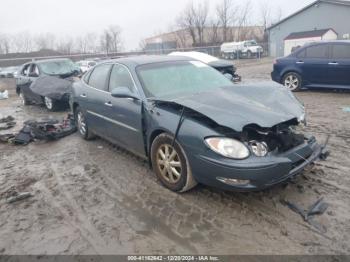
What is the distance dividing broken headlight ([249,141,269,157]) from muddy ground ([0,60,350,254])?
64 centimetres

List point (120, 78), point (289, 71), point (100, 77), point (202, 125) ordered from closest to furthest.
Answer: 1. point (202, 125)
2. point (120, 78)
3. point (100, 77)
4. point (289, 71)

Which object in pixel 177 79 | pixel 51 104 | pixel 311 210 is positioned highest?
pixel 177 79

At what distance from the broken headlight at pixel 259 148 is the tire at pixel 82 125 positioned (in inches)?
152

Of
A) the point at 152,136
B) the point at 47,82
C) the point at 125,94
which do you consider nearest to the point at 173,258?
the point at 152,136

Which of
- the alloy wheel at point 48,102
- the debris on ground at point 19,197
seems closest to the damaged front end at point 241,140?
the debris on ground at point 19,197

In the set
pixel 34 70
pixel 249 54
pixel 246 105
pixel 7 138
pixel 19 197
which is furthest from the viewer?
pixel 249 54

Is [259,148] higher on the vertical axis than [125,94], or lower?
lower

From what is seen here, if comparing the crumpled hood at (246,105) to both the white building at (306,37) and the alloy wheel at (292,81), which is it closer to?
the alloy wheel at (292,81)

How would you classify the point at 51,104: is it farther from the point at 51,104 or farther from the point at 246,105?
the point at 246,105

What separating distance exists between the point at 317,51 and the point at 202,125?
25.6ft

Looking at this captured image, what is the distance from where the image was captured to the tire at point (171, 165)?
11.9ft

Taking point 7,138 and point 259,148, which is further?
point 7,138

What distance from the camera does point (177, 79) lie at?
4633mm

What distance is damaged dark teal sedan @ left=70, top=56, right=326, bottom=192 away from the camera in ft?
10.5
